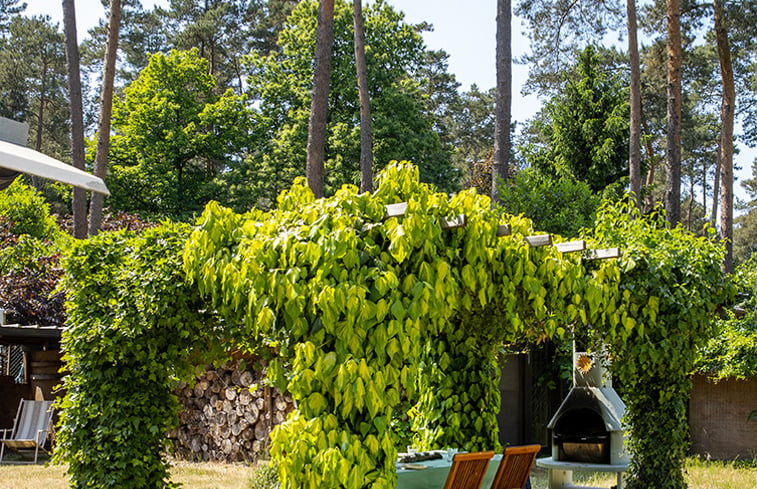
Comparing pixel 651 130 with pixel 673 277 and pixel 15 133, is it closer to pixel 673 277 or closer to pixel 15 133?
pixel 673 277

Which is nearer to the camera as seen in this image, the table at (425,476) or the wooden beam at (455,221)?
the wooden beam at (455,221)

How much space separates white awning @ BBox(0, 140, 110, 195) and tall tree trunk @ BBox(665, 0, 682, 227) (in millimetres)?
12042

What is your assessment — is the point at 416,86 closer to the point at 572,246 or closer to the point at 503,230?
the point at 572,246

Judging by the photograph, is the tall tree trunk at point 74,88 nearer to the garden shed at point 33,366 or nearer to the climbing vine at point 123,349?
the garden shed at point 33,366

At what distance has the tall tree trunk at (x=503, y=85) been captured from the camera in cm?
1352

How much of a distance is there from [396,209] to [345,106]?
17552 mm

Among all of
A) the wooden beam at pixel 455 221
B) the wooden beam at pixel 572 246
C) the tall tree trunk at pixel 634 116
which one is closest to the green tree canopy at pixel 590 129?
the tall tree trunk at pixel 634 116

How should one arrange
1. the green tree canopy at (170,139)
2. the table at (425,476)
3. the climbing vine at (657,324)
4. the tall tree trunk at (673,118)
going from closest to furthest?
the table at (425,476) → the climbing vine at (657,324) → the tall tree trunk at (673,118) → the green tree canopy at (170,139)

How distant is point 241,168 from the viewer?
21.9m

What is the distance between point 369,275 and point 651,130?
2608 centimetres

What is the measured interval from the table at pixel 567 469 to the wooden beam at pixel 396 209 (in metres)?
6.15

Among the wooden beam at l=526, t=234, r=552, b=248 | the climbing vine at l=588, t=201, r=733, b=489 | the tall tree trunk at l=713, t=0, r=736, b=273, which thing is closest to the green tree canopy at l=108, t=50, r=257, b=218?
the tall tree trunk at l=713, t=0, r=736, b=273

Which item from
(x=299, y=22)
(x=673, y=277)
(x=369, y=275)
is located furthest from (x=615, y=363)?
(x=299, y=22)

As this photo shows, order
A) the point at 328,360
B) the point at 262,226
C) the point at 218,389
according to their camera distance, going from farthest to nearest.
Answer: the point at 218,389 → the point at 262,226 → the point at 328,360
